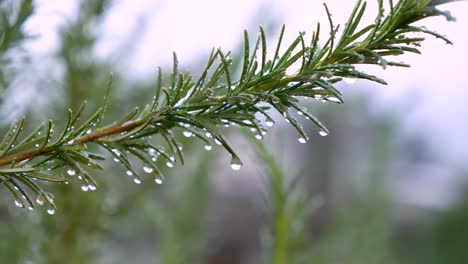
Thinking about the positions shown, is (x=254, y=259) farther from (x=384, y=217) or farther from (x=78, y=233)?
(x=78, y=233)

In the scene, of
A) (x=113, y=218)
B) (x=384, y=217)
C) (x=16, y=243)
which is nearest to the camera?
(x=16, y=243)

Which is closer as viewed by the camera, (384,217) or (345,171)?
(384,217)

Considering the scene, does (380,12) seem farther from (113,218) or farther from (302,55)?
(113,218)

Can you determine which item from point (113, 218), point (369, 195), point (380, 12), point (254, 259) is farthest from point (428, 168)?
point (380, 12)

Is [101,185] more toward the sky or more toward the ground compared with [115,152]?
Result: more toward the sky

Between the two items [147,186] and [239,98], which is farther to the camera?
[147,186]

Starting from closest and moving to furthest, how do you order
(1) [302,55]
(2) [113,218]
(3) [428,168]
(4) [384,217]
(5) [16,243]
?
(1) [302,55] → (5) [16,243] → (2) [113,218] → (4) [384,217] → (3) [428,168]

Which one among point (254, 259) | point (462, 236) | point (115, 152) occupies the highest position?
point (254, 259)

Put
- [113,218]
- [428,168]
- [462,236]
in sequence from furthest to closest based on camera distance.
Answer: [428,168] → [462,236] → [113,218]

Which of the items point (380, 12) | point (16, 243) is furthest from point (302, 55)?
point (16, 243)
